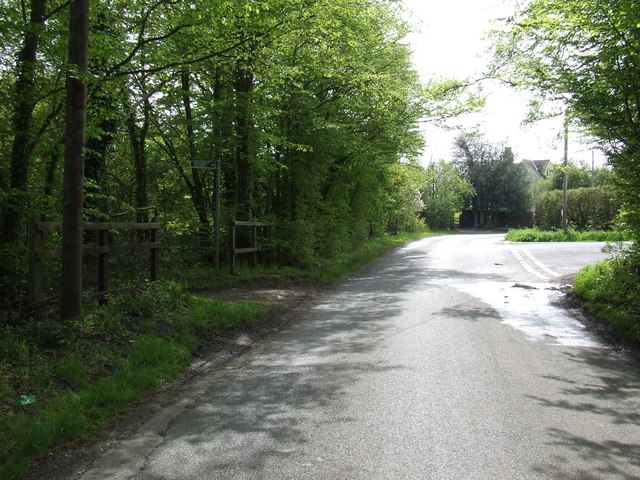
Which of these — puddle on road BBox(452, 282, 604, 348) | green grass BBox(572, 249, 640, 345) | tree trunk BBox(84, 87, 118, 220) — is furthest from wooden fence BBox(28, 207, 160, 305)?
green grass BBox(572, 249, 640, 345)

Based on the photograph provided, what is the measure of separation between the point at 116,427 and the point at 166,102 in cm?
1115

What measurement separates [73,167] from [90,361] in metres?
2.25

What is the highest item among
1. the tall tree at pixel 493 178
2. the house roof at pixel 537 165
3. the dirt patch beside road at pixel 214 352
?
the house roof at pixel 537 165

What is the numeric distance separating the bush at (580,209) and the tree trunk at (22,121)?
3369cm

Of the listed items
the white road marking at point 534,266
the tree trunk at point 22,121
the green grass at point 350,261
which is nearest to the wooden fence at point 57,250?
the tree trunk at point 22,121

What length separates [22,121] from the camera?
25.6 ft

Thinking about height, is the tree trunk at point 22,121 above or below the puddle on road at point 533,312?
above

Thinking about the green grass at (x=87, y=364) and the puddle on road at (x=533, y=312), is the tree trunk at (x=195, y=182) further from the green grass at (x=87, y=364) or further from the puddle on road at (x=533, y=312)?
the puddle on road at (x=533, y=312)

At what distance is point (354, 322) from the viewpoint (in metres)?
8.84

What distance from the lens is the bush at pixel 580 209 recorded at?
35.7 metres

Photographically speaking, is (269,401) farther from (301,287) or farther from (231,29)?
(301,287)

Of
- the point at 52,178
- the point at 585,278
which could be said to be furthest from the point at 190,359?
the point at 585,278

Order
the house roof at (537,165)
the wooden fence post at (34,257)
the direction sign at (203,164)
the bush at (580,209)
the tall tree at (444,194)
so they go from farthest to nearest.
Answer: the house roof at (537,165) → the tall tree at (444,194) → the bush at (580,209) → the direction sign at (203,164) → the wooden fence post at (34,257)

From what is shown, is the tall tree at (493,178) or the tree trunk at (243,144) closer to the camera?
the tree trunk at (243,144)
